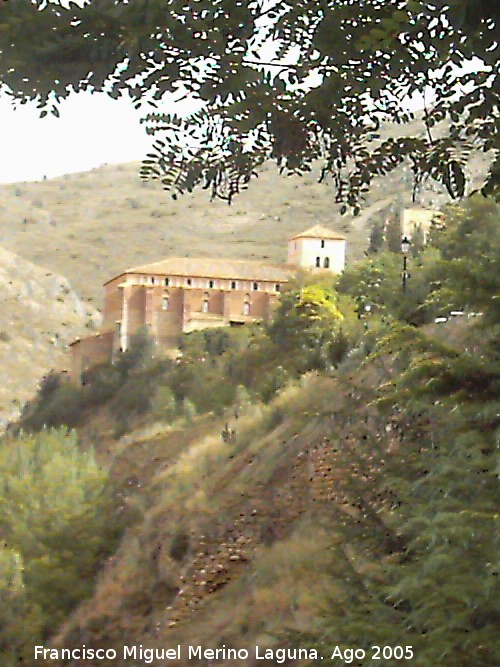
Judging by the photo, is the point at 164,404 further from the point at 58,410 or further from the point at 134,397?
the point at 58,410

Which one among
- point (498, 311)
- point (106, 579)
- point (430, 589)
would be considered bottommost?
point (106, 579)

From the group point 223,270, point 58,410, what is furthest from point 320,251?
point 58,410

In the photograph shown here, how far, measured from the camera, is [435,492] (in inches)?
174

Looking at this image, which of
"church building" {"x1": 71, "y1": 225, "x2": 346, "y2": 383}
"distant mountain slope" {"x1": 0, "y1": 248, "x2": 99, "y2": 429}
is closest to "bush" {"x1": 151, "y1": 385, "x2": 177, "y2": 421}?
"church building" {"x1": 71, "y1": 225, "x2": 346, "y2": 383}

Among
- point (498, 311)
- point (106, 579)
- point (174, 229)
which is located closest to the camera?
point (498, 311)

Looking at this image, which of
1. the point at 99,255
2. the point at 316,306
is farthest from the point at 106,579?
the point at 99,255

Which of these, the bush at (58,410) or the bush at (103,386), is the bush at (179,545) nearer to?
the bush at (58,410)

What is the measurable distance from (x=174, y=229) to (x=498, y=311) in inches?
3061

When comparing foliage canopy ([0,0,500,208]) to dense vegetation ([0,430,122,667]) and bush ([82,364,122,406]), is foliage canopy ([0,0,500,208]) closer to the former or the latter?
dense vegetation ([0,430,122,667])

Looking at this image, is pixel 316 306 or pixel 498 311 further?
pixel 316 306

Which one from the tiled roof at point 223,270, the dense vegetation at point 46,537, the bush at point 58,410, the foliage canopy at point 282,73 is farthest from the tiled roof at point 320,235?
the foliage canopy at point 282,73

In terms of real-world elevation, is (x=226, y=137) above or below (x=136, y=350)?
above

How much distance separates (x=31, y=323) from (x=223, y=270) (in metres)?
18.5

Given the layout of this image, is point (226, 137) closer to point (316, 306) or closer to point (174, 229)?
point (316, 306)
